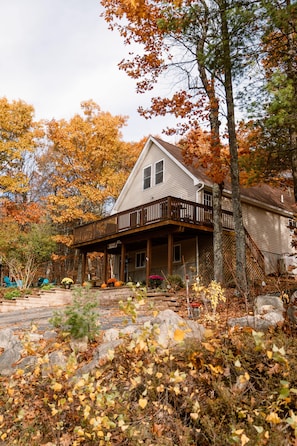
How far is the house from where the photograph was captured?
14.7 meters

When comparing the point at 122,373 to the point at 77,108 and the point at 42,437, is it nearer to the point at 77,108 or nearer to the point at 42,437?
the point at 42,437

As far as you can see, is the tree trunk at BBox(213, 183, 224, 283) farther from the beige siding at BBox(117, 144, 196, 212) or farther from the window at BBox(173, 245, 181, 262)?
the window at BBox(173, 245, 181, 262)

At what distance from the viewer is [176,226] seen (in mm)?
14211

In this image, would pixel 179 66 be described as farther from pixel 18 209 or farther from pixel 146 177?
pixel 18 209

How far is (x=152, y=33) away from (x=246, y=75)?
5.41m

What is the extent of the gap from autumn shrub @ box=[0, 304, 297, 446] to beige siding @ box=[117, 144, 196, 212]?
13.3 metres

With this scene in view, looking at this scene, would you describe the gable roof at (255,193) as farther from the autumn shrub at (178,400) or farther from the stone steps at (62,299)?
the autumn shrub at (178,400)

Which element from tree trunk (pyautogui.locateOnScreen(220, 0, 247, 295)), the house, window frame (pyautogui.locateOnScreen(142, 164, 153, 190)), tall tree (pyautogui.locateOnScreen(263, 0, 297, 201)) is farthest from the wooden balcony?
→ tall tree (pyautogui.locateOnScreen(263, 0, 297, 201))

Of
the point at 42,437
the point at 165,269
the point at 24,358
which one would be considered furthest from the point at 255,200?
the point at 42,437

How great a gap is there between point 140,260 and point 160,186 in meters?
4.25

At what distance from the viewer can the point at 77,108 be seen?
25281 millimetres

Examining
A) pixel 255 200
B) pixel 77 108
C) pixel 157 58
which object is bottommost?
pixel 255 200

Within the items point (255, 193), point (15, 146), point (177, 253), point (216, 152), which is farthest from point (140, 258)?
point (15, 146)

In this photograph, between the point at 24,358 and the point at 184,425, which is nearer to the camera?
the point at 184,425
